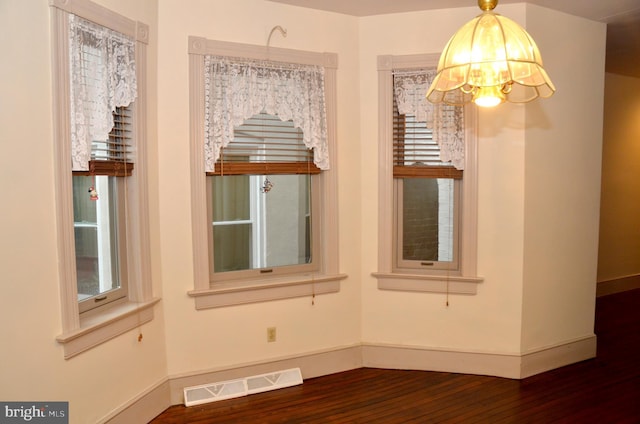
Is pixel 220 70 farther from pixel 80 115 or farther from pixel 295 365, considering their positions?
pixel 295 365

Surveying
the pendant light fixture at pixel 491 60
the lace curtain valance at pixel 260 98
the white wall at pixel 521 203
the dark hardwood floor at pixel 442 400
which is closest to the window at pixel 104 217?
the lace curtain valance at pixel 260 98

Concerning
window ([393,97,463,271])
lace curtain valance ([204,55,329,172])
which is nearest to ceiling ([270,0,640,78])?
lace curtain valance ([204,55,329,172])

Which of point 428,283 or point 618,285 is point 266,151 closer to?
point 428,283

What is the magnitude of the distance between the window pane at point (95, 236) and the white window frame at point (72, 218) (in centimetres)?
10

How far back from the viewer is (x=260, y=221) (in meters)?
3.67

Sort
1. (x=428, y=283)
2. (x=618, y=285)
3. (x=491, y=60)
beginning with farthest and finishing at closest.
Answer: (x=618, y=285) < (x=428, y=283) < (x=491, y=60)

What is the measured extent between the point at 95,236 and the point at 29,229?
0.59 m

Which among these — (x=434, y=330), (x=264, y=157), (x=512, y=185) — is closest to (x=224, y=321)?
(x=264, y=157)

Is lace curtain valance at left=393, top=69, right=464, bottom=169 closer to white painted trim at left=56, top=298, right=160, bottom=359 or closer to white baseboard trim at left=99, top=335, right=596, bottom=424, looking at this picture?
white baseboard trim at left=99, top=335, right=596, bottom=424

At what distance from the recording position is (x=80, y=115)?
2.51 m

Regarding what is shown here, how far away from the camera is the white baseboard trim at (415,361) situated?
11.6 ft

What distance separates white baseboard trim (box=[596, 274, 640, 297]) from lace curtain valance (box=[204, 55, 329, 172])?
14.0ft

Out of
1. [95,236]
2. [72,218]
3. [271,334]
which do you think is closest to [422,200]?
[271,334]

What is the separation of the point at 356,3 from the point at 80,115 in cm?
197
